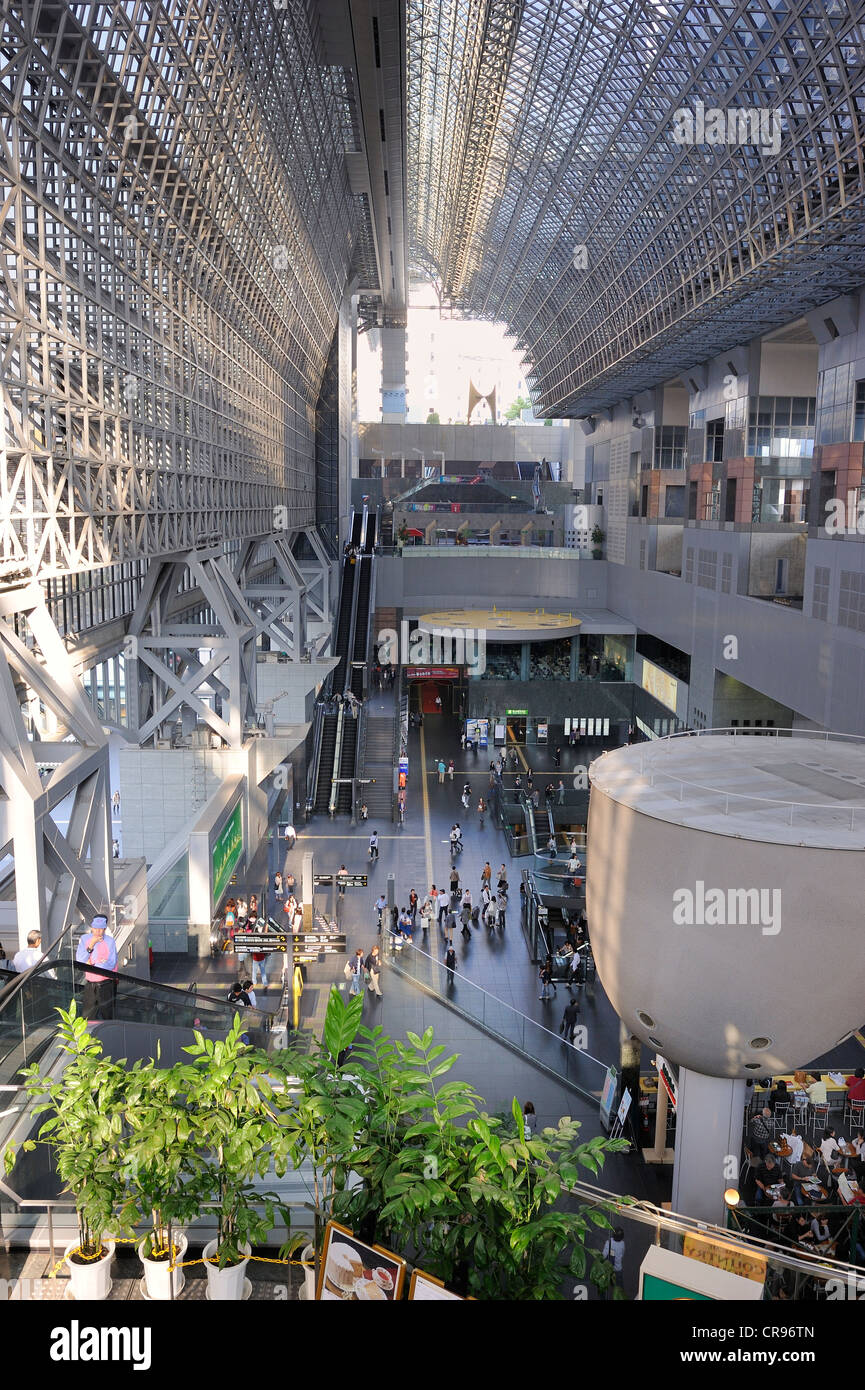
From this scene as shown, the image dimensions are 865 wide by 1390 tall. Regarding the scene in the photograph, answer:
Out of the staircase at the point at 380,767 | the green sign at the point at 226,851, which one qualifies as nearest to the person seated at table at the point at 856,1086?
the green sign at the point at 226,851

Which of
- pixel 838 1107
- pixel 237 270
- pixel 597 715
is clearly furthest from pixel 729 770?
pixel 597 715

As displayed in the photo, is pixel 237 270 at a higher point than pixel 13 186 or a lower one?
higher

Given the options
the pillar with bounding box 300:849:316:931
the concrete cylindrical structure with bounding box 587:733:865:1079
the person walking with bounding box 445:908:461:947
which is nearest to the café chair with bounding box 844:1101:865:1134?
the concrete cylindrical structure with bounding box 587:733:865:1079

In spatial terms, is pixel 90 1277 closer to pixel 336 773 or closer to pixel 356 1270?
pixel 356 1270

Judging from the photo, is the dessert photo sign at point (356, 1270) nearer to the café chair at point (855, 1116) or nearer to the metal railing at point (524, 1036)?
the metal railing at point (524, 1036)

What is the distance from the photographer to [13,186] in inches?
390

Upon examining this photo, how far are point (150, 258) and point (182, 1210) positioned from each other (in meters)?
15.7

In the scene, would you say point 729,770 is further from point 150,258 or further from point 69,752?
point 150,258

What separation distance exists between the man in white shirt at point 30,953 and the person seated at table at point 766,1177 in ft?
29.3

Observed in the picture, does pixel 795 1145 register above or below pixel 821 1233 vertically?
below

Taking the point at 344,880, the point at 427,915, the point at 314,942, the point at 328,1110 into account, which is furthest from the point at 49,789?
the point at 427,915

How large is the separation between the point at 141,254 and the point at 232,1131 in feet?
48.6

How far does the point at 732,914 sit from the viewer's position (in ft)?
33.7
